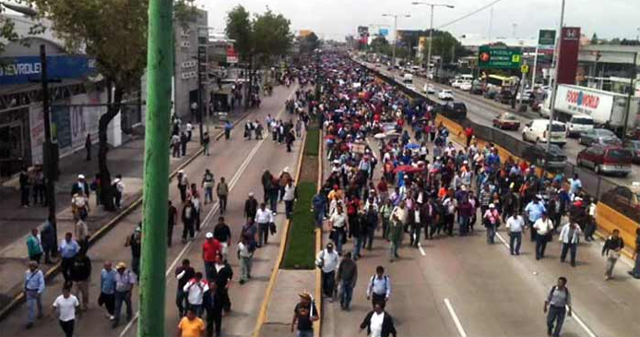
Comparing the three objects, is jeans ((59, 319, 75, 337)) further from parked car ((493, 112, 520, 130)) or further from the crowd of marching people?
parked car ((493, 112, 520, 130))

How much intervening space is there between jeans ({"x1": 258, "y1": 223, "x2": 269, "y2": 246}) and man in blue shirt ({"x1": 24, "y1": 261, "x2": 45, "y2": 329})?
23.6 ft

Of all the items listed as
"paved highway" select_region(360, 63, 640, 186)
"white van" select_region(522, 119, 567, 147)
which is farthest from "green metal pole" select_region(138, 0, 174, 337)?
"white van" select_region(522, 119, 567, 147)

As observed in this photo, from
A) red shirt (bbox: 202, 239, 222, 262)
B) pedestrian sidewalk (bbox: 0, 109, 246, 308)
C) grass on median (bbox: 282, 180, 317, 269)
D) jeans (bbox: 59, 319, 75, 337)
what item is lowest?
pedestrian sidewalk (bbox: 0, 109, 246, 308)

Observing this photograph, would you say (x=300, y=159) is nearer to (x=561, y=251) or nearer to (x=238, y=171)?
(x=238, y=171)

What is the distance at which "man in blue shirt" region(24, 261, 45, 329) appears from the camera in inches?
542

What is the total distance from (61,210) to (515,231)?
1490 cm

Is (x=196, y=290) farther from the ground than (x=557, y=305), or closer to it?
farther from the ground

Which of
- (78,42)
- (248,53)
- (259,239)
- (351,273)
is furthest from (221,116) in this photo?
(351,273)

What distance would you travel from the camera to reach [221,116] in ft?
186

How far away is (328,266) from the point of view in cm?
1560

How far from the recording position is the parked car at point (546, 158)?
30.9 metres

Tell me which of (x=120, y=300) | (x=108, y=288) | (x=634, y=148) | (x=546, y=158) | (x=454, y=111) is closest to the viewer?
(x=108, y=288)

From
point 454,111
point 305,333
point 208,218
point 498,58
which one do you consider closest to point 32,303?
point 305,333

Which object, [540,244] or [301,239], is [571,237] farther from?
[301,239]
